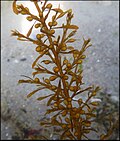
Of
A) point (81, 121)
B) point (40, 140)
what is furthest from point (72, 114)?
point (40, 140)

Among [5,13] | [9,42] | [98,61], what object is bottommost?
[98,61]

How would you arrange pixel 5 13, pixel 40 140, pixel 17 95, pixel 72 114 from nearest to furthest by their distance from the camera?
1. pixel 72 114
2. pixel 40 140
3. pixel 17 95
4. pixel 5 13

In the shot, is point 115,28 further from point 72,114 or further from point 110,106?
point 72,114

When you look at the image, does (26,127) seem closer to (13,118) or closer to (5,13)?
(13,118)

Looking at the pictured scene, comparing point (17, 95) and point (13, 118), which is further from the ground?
point (17, 95)

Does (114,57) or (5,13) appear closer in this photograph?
(114,57)

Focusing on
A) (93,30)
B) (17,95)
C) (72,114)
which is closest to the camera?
(72,114)
